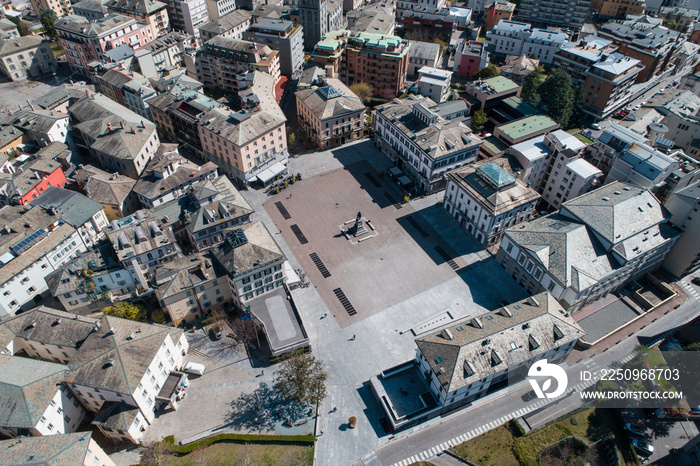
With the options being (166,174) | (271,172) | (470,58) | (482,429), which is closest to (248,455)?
(482,429)

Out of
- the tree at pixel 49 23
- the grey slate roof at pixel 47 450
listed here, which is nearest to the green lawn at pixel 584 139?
the grey slate roof at pixel 47 450

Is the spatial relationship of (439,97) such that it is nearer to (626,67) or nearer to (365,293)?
(626,67)

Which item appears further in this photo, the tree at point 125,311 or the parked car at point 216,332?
the parked car at point 216,332

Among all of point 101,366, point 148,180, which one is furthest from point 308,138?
point 101,366

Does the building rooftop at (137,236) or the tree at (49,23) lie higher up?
the tree at (49,23)

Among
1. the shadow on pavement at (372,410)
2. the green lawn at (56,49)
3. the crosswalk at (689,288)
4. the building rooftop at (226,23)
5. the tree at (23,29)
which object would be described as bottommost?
the crosswalk at (689,288)

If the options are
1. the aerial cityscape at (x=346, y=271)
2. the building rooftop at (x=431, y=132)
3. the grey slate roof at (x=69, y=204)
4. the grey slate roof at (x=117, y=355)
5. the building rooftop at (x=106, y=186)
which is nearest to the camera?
the grey slate roof at (x=117, y=355)

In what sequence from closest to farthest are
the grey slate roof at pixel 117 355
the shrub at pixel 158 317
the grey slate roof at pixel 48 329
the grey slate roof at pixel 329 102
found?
the grey slate roof at pixel 117 355
the grey slate roof at pixel 48 329
the shrub at pixel 158 317
the grey slate roof at pixel 329 102

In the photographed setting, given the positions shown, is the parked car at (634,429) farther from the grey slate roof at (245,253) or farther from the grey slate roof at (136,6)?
the grey slate roof at (136,6)
